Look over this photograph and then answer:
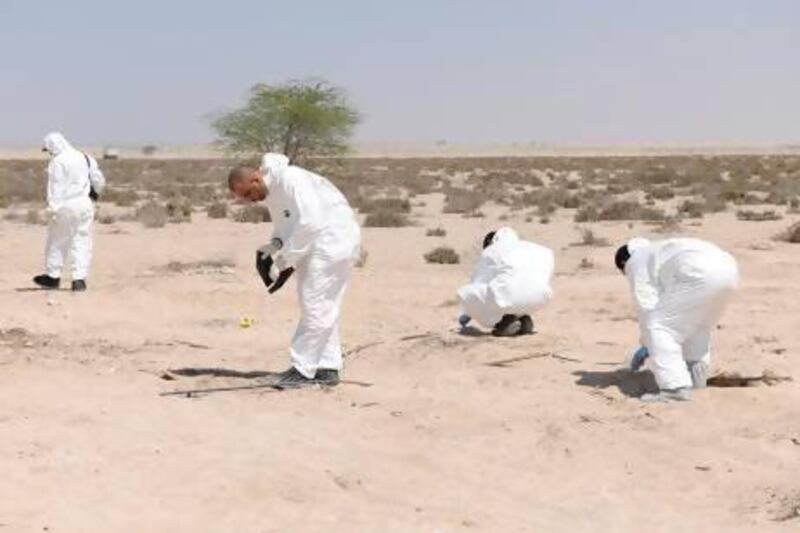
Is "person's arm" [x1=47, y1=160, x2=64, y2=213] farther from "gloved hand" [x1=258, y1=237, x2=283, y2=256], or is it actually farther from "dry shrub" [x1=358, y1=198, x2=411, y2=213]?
"dry shrub" [x1=358, y1=198, x2=411, y2=213]

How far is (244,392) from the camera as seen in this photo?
7914 millimetres

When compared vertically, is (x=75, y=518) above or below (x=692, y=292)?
below

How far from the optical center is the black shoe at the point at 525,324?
9781 mm

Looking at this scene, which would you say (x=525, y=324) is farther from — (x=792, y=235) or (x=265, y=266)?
(x=792, y=235)

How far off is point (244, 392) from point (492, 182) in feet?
108

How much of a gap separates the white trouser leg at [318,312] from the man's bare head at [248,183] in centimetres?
54

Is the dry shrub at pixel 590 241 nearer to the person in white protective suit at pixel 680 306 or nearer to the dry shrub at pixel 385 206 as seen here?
the dry shrub at pixel 385 206

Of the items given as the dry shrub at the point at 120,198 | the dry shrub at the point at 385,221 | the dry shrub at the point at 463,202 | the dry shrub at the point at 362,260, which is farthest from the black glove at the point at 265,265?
the dry shrub at the point at 120,198

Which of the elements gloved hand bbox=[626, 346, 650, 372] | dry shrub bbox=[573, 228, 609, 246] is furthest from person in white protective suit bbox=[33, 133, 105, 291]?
dry shrub bbox=[573, 228, 609, 246]

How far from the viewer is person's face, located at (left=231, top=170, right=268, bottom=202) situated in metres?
7.83

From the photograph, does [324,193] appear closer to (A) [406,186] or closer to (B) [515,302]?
(B) [515,302]

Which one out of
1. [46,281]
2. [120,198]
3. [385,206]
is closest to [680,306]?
[46,281]

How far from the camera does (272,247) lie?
794 cm

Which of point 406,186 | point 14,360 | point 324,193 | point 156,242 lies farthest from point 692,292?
point 406,186
